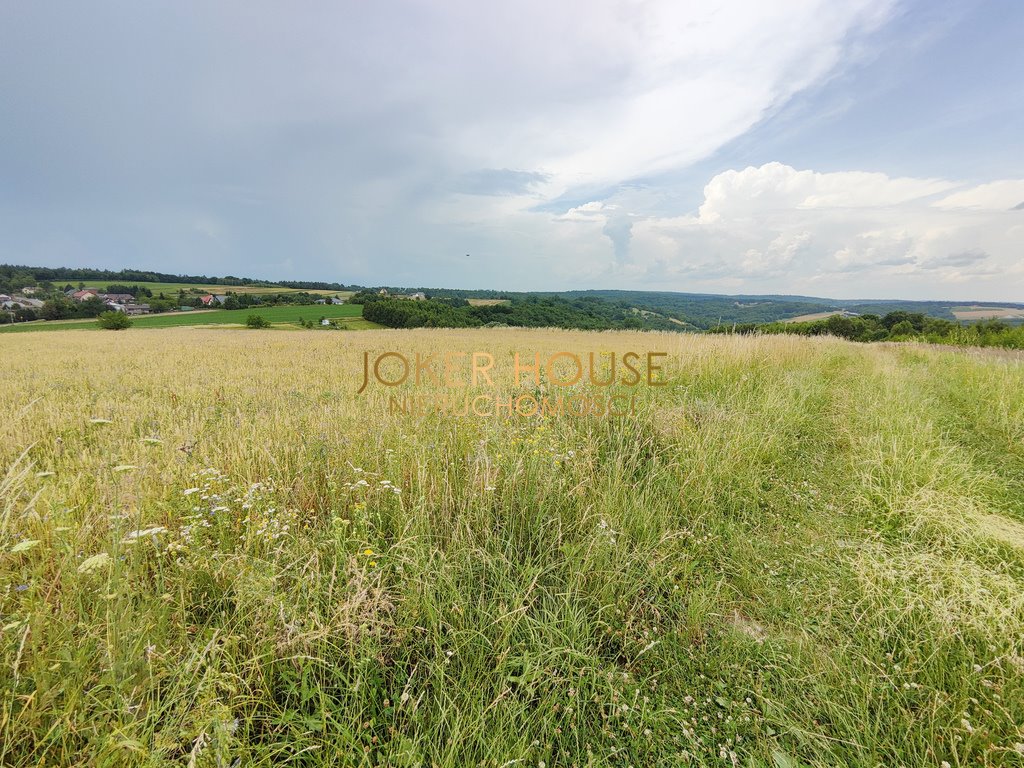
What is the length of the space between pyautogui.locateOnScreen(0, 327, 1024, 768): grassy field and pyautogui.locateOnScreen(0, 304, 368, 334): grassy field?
43.1 m

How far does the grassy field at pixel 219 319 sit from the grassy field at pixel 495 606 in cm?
4315

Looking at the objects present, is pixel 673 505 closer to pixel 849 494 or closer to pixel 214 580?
pixel 849 494

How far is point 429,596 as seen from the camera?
6.64 ft

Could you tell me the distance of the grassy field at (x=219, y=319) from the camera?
143 feet

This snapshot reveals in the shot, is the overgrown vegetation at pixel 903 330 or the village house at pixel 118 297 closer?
the overgrown vegetation at pixel 903 330

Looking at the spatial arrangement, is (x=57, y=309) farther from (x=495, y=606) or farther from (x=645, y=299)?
(x=645, y=299)

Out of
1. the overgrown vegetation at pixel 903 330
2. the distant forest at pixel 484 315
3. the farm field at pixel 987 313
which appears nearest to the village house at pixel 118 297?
the distant forest at pixel 484 315

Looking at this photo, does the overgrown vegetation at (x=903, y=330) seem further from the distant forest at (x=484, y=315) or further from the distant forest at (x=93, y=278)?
the distant forest at (x=93, y=278)

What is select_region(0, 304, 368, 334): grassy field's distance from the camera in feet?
143

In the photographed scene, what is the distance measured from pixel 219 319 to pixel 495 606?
59405mm

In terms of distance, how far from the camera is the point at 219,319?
157 feet

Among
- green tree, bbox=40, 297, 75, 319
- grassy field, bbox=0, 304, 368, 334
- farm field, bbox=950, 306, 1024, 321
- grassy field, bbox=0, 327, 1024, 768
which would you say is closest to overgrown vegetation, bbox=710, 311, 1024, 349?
farm field, bbox=950, 306, 1024, 321

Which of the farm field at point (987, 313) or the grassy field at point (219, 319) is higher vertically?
the farm field at point (987, 313)

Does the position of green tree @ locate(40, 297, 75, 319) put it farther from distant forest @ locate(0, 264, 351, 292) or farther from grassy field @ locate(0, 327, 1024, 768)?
grassy field @ locate(0, 327, 1024, 768)
